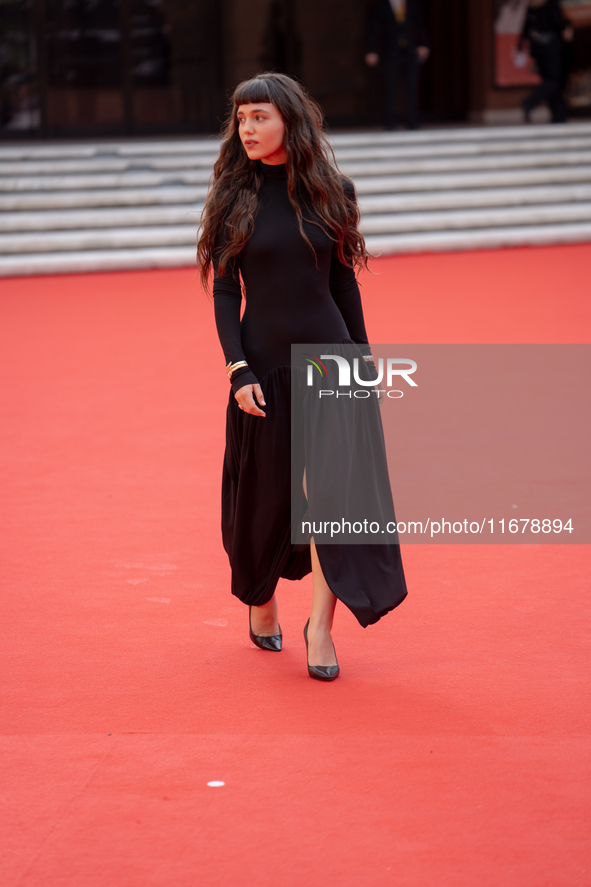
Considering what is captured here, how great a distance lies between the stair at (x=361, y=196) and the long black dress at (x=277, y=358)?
365 inches

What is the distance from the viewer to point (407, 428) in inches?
235

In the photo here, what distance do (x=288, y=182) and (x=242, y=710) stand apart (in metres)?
1.58

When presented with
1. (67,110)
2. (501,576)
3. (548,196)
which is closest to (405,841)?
(501,576)

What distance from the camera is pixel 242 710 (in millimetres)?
3045

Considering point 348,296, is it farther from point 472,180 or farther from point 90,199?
point 472,180

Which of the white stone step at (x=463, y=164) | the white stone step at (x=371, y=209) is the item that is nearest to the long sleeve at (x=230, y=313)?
the white stone step at (x=371, y=209)

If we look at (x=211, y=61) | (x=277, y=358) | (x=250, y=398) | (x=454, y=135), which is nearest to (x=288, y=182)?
(x=277, y=358)

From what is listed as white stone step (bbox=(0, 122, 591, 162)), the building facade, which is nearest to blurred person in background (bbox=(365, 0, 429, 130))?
white stone step (bbox=(0, 122, 591, 162))

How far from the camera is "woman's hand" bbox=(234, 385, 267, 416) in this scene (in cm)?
311

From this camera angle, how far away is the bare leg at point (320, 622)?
10.6ft

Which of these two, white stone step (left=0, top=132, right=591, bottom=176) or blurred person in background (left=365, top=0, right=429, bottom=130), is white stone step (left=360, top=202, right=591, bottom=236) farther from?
blurred person in background (left=365, top=0, right=429, bottom=130)

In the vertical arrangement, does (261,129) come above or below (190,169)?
above

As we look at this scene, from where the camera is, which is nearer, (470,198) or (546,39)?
(470,198)

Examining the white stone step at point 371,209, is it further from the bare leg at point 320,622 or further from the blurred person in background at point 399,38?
the bare leg at point 320,622
